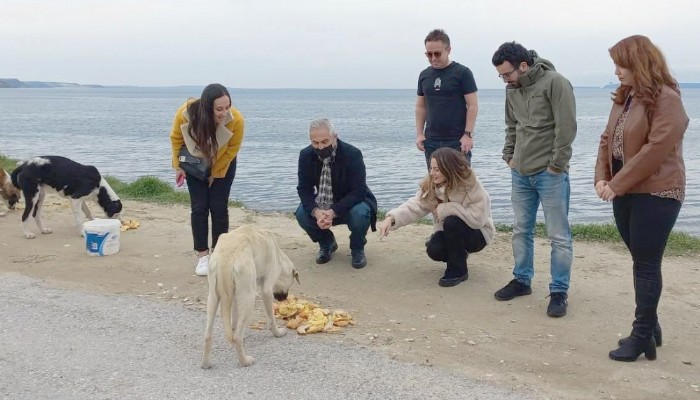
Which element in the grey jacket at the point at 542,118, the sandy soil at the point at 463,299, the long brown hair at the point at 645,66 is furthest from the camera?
the grey jacket at the point at 542,118

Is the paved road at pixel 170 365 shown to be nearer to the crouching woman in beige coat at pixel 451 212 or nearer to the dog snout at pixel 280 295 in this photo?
the dog snout at pixel 280 295

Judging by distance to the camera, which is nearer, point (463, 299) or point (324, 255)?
point (463, 299)

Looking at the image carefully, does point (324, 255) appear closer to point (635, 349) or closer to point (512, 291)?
point (512, 291)

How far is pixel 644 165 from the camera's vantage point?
4.42m

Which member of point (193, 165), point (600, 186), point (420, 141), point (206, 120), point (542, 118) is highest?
point (542, 118)

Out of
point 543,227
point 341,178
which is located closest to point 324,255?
point 341,178

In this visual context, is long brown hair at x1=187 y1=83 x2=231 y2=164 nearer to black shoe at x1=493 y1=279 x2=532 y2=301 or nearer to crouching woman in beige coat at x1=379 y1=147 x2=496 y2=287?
crouching woman in beige coat at x1=379 y1=147 x2=496 y2=287

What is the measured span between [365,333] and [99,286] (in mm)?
2986

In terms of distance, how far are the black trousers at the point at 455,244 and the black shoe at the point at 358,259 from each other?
3.05 feet

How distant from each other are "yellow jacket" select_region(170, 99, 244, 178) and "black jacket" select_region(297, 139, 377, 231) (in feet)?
2.45

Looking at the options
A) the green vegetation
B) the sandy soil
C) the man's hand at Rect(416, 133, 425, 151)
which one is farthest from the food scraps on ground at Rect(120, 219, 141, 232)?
the man's hand at Rect(416, 133, 425, 151)

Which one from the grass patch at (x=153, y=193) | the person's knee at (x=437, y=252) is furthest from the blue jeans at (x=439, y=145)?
the grass patch at (x=153, y=193)

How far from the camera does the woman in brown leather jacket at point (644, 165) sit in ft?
14.4

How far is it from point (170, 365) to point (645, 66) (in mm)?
3863
